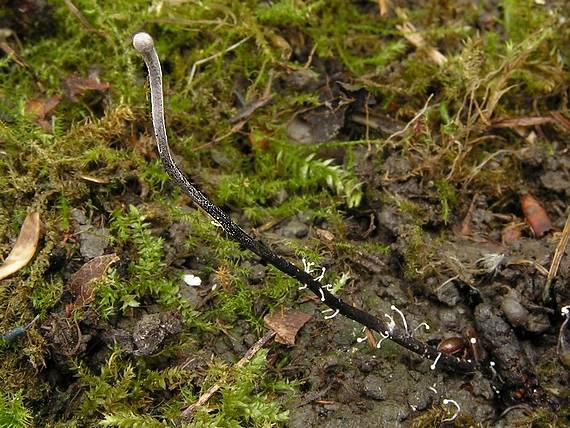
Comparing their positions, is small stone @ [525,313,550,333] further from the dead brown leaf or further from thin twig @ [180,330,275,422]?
the dead brown leaf

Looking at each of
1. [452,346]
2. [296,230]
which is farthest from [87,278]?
[452,346]

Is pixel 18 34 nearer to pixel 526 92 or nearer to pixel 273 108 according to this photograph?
pixel 273 108

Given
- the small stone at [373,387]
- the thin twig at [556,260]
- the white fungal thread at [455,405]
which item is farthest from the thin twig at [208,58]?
the white fungal thread at [455,405]

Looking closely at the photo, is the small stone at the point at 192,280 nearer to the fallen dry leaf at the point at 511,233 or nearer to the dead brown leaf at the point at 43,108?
the dead brown leaf at the point at 43,108

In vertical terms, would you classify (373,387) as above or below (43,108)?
below

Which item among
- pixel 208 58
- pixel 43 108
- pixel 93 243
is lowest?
pixel 93 243

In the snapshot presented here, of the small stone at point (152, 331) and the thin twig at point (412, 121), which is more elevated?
the thin twig at point (412, 121)

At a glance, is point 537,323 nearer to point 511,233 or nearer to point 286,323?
point 511,233
